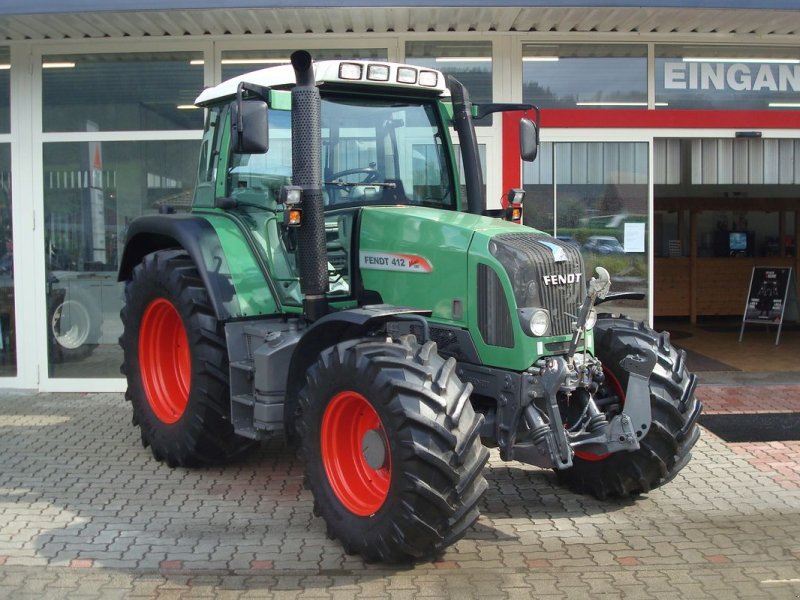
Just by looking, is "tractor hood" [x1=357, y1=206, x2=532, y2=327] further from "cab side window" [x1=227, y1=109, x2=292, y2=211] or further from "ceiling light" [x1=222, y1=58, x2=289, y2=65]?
"ceiling light" [x1=222, y1=58, x2=289, y2=65]

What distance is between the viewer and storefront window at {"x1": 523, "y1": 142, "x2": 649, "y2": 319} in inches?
361

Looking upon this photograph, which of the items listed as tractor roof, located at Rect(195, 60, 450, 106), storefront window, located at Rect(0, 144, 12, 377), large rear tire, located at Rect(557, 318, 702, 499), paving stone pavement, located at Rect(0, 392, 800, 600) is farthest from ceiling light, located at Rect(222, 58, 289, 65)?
large rear tire, located at Rect(557, 318, 702, 499)

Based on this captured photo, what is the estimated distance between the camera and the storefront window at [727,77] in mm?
9172

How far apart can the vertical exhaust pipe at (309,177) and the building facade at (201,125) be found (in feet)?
13.3

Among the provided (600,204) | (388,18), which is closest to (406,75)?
(388,18)

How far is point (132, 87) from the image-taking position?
9125 millimetres

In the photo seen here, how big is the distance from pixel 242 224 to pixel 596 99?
15.1 ft

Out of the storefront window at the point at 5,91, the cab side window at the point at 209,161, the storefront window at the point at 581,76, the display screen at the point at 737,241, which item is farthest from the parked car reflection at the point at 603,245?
the display screen at the point at 737,241

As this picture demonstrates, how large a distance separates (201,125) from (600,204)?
403 cm

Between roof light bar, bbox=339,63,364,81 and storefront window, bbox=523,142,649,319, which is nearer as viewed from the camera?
roof light bar, bbox=339,63,364,81

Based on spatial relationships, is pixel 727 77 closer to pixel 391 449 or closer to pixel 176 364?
pixel 176 364

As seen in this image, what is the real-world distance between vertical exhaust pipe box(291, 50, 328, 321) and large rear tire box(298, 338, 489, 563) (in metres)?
0.63

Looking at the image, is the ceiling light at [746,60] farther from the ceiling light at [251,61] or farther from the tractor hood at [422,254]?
the tractor hood at [422,254]

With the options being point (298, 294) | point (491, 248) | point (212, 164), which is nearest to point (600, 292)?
point (491, 248)
